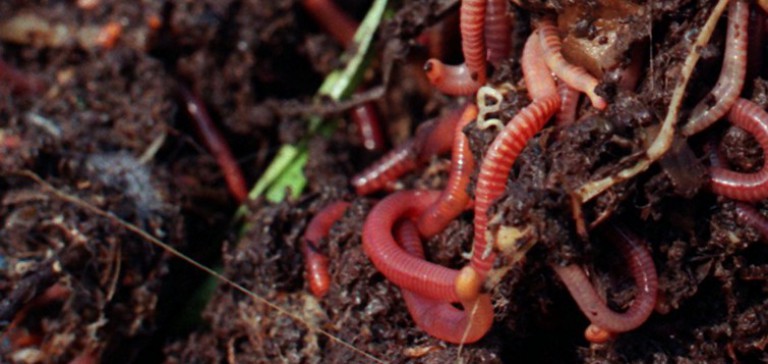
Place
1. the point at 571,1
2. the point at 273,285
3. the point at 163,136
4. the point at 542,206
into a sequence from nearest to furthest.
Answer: the point at 542,206, the point at 571,1, the point at 273,285, the point at 163,136

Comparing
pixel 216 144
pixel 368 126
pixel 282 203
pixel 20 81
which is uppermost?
pixel 20 81

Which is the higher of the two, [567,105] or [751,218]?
[567,105]

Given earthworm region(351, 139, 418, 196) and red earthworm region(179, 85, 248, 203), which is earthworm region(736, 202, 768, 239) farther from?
red earthworm region(179, 85, 248, 203)

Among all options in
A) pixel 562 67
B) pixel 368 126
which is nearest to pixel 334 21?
pixel 368 126

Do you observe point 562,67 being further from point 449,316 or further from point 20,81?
point 20,81

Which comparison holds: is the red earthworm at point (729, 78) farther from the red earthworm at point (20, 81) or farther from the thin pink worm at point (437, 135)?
the red earthworm at point (20, 81)

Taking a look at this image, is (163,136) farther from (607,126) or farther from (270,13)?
(607,126)

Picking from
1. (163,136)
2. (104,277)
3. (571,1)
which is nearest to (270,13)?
(163,136)
